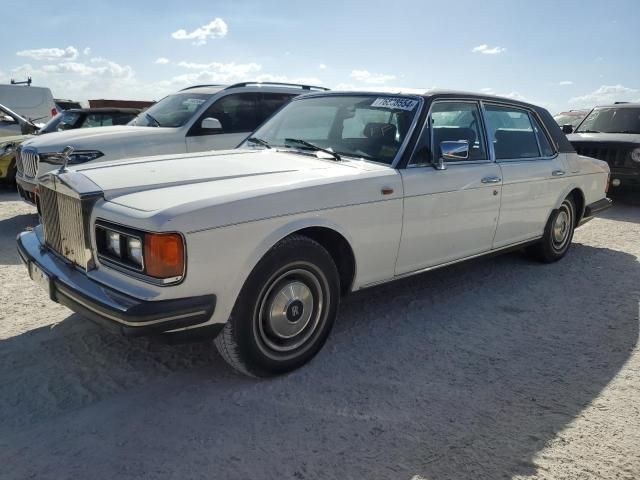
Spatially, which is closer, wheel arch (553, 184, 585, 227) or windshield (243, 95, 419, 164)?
windshield (243, 95, 419, 164)

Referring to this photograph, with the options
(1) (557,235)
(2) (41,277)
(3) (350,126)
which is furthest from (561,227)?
(2) (41,277)

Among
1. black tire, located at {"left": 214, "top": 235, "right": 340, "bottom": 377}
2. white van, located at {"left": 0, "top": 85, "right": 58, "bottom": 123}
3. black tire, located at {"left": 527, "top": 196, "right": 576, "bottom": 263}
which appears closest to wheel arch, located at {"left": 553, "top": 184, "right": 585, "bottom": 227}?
black tire, located at {"left": 527, "top": 196, "right": 576, "bottom": 263}

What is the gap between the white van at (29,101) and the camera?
52.2ft

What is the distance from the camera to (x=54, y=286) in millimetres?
3008

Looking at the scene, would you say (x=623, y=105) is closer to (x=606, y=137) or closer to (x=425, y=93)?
(x=606, y=137)

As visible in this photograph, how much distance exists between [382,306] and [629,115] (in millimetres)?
8612

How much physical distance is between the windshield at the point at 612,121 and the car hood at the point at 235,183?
863 cm

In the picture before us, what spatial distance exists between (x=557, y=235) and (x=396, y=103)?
108 inches

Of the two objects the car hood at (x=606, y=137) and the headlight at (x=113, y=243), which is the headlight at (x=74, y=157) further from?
the car hood at (x=606, y=137)

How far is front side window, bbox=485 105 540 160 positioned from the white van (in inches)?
601

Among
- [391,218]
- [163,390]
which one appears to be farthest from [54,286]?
[391,218]

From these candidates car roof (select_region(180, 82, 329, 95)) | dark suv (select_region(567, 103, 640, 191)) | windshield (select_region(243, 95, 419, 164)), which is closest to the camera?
windshield (select_region(243, 95, 419, 164))

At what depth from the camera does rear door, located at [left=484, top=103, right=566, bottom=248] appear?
15.2 feet

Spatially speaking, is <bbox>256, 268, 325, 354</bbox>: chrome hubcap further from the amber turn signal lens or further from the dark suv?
the dark suv
